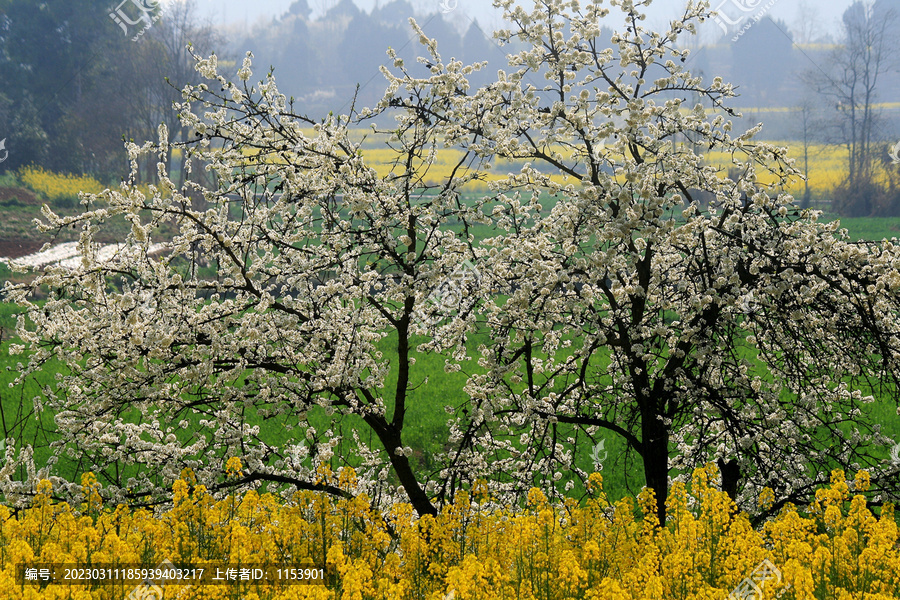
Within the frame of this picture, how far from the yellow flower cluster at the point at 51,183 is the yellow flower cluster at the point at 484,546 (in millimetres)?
35574

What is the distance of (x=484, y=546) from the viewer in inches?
209

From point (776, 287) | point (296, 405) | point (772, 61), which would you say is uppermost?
point (772, 61)

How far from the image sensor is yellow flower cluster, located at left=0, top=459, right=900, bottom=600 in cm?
457

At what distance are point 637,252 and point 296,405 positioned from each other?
317 centimetres

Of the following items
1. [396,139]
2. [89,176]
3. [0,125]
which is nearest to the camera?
[396,139]

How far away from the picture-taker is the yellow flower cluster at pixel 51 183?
36.0m

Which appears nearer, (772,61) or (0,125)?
(0,125)

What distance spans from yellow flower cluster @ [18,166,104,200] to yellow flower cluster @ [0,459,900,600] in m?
35.6

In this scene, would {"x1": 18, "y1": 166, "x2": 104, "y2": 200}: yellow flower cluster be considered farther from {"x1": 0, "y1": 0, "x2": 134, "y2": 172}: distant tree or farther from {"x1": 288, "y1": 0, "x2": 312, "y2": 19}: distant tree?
{"x1": 288, "y1": 0, "x2": 312, "y2": 19}: distant tree

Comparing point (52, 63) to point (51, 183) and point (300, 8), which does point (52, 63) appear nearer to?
point (51, 183)

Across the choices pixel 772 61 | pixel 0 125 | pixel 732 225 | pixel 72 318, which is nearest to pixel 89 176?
pixel 0 125

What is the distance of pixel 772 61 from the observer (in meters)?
130

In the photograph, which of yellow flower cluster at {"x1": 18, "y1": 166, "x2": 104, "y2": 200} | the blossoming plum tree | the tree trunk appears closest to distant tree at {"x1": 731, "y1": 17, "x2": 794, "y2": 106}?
yellow flower cluster at {"x1": 18, "y1": 166, "x2": 104, "y2": 200}

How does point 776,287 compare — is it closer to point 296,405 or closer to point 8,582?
point 296,405
